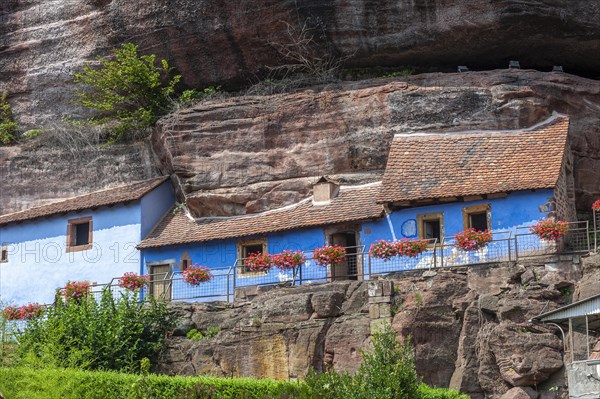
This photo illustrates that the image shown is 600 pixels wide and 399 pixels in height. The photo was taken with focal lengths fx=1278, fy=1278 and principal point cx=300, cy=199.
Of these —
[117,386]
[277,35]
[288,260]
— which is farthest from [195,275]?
[277,35]

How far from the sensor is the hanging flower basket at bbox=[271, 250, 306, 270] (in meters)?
35.8

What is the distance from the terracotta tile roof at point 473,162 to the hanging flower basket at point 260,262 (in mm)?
3574

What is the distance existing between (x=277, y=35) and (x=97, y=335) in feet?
41.1

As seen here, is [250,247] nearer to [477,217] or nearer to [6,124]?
[477,217]

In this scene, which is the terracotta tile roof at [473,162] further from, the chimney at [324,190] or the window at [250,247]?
the window at [250,247]

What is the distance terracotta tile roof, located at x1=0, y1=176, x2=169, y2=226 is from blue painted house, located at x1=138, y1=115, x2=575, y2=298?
1899mm

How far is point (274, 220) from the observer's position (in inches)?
1527

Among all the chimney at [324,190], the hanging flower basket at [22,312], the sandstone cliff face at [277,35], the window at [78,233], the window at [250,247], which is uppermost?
the sandstone cliff face at [277,35]

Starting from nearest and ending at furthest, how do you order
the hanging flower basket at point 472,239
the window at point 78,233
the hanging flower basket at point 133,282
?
1. the hanging flower basket at point 472,239
2. the hanging flower basket at point 133,282
3. the window at point 78,233

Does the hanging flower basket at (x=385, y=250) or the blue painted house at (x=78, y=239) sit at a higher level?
the blue painted house at (x=78, y=239)

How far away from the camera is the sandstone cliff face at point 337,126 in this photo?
3834cm

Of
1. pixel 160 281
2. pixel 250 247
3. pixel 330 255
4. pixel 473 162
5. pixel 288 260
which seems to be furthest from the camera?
pixel 250 247

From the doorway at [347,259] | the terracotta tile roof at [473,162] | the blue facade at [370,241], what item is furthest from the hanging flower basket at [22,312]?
the terracotta tile roof at [473,162]

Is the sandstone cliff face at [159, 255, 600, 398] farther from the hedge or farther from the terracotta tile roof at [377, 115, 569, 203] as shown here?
the terracotta tile roof at [377, 115, 569, 203]
